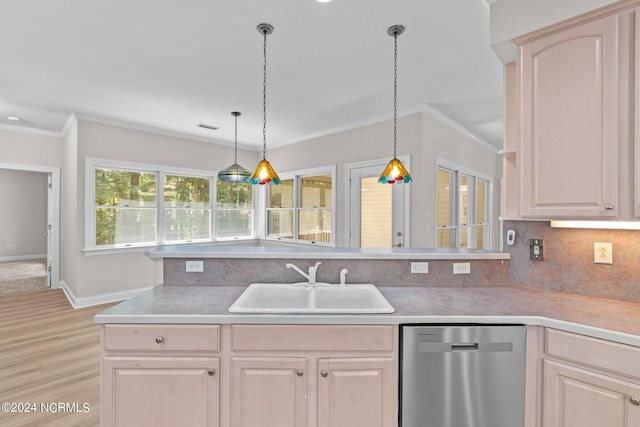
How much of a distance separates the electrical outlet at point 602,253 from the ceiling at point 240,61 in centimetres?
165

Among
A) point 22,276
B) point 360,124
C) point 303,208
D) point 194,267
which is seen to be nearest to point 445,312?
point 194,267

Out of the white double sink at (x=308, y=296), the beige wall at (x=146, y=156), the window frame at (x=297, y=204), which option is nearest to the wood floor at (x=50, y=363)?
the beige wall at (x=146, y=156)

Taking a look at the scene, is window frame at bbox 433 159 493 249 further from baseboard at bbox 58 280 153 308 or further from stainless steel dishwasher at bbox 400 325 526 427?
baseboard at bbox 58 280 153 308

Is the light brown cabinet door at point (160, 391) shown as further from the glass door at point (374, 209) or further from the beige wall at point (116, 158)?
the beige wall at point (116, 158)

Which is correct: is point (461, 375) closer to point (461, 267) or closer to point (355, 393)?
point (355, 393)

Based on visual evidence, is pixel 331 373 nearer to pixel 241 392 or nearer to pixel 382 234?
pixel 241 392

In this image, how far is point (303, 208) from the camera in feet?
18.3

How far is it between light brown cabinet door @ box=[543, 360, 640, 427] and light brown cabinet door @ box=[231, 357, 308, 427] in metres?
1.17

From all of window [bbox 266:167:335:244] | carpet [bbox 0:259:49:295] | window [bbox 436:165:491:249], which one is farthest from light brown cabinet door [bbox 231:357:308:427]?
carpet [bbox 0:259:49:295]

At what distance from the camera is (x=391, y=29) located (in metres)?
2.29

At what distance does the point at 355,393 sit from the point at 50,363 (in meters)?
2.85

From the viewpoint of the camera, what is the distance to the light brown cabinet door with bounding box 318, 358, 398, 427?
4.95 feet

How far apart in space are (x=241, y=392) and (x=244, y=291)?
0.60 meters

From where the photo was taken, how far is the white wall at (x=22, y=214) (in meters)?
7.71
